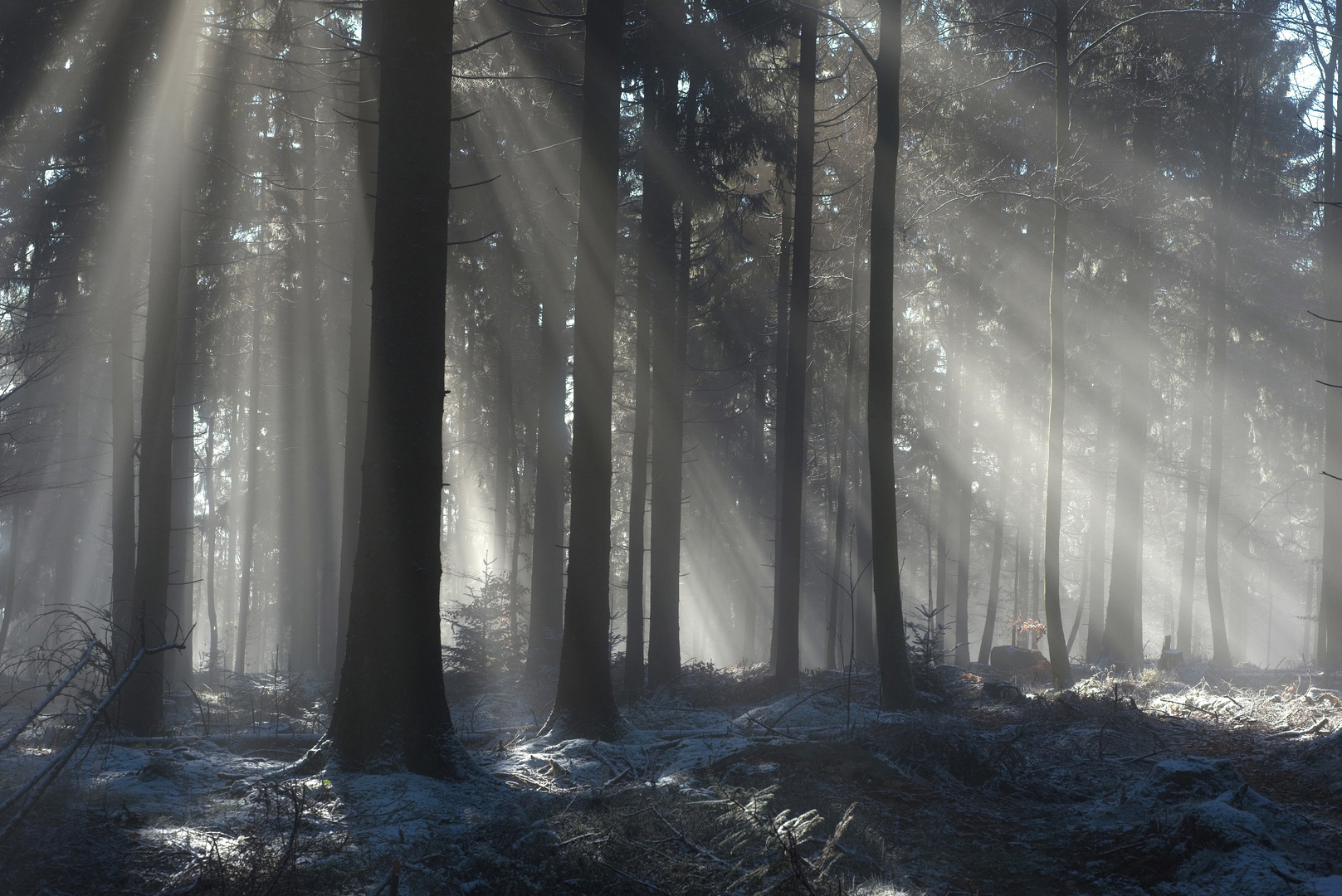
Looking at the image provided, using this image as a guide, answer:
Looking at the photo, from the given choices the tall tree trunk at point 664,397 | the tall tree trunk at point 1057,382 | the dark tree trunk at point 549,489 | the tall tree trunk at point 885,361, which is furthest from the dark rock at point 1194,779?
the dark tree trunk at point 549,489

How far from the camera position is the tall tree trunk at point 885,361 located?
388 inches

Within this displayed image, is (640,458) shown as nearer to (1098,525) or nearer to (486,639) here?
(486,639)

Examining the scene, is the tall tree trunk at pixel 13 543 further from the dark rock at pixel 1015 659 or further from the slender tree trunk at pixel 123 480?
the dark rock at pixel 1015 659

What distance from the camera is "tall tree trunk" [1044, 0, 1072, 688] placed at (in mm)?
12266

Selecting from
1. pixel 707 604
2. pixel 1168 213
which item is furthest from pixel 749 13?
pixel 707 604

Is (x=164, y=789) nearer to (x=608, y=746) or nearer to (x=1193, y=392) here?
(x=608, y=746)

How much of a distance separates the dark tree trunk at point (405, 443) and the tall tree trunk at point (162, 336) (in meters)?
5.09

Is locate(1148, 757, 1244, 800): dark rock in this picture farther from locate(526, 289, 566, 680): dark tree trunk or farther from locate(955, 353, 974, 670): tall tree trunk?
locate(955, 353, 974, 670): tall tree trunk

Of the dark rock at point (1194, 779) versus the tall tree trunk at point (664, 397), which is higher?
the tall tree trunk at point (664, 397)

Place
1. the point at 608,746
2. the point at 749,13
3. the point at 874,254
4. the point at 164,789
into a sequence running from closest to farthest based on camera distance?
the point at 164,789 < the point at 608,746 < the point at 874,254 < the point at 749,13

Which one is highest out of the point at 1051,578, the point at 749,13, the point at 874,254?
the point at 749,13

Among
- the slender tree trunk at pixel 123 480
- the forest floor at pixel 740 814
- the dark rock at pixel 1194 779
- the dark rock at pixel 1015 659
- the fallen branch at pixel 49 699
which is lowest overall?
the dark rock at pixel 1015 659

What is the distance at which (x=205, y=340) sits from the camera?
1731 centimetres

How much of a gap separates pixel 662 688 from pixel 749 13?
1105 centimetres
